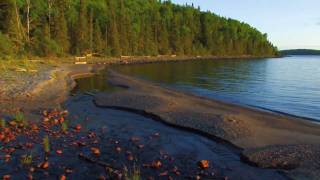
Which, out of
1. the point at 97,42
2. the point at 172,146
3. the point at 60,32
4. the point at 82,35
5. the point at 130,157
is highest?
the point at 60,32

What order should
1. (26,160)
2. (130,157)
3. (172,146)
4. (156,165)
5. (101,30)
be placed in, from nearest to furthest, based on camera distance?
1. (26,160)
2. (156,165)
3. (130,157)
4. (172,146)
5. (101,30)

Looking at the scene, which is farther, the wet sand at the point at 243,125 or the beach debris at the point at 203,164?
the wet sand at the point at 243,125

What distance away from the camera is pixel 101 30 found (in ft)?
398

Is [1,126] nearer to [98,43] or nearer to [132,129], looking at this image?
[132,129]

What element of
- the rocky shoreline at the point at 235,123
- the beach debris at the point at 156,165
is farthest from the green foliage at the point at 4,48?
the beach debris at the point at 156,165

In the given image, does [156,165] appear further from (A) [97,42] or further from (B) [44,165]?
(A) [97,42]

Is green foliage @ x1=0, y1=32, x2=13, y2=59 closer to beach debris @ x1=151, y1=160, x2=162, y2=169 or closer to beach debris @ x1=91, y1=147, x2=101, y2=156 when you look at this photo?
beach debris @ x1=91, y1=147, x2=101, y2=156

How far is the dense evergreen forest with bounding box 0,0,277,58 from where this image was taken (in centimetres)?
7231

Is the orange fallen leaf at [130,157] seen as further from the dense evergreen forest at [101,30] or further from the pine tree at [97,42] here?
the pine tree at [97,42]

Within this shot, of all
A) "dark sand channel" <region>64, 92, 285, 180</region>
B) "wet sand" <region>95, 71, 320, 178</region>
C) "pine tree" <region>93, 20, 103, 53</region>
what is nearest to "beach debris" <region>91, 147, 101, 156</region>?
"dark sand channel" <region>64, 92, 285, 180</region>

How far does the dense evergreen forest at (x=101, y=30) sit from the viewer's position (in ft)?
237

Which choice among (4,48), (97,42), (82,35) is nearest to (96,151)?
(4,48)

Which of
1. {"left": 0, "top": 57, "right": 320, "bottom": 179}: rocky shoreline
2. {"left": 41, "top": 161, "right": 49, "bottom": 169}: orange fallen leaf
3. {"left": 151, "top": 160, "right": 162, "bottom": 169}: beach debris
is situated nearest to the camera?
{"left": 41, "top": 161, "right": 49, "bottom": 169}: orange fallen leaf

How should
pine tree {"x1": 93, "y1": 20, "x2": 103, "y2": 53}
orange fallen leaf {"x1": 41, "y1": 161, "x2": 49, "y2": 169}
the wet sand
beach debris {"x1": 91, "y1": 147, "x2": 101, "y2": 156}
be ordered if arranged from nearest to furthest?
orange fallen leaf {"x1": 41, "y1": 161, "x2": 49, "y2": 169}
beach debris {"x1": 91, "y1": 147, "x2": 101, "y2": 156}
the wet sand
pine tree {"x1": 93, "y1": 20, "x2": 103, "y2": 53}
